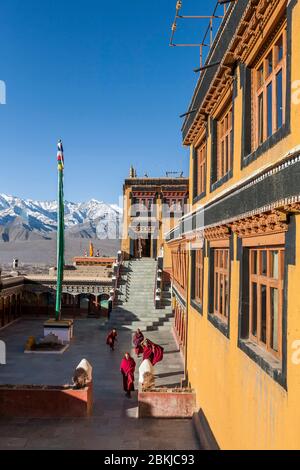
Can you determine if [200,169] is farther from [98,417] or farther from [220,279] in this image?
[98,417]

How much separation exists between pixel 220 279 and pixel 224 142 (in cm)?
310

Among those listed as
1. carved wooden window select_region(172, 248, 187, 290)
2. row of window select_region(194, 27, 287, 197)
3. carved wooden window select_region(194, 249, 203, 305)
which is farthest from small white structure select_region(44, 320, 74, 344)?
row of window select_region(194, 27, 287, 197)

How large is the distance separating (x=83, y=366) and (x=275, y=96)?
8.80m

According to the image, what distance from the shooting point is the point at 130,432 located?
32.7 feet

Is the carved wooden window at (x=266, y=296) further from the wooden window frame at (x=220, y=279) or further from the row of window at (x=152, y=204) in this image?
the row of window at (x=152, y=204)

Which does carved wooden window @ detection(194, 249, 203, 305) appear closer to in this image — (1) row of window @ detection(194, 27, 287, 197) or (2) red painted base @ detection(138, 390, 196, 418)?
(2) red painted base @ detection(138, 390, 196, 418)

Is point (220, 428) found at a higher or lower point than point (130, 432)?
higher

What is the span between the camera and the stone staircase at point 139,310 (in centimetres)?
2464

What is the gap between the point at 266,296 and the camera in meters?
5.79

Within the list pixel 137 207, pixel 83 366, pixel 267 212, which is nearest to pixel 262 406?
pixel 267 212

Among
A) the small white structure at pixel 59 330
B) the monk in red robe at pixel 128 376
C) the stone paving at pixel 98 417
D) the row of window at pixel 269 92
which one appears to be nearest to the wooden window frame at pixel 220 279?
the row of window at pixel 269 92

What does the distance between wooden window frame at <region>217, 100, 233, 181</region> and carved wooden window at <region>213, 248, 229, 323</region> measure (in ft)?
5.77

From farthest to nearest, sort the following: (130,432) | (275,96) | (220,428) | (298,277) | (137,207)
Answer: (137,207) < (130,432) < (220,428) < (275,96) < (298,277)
